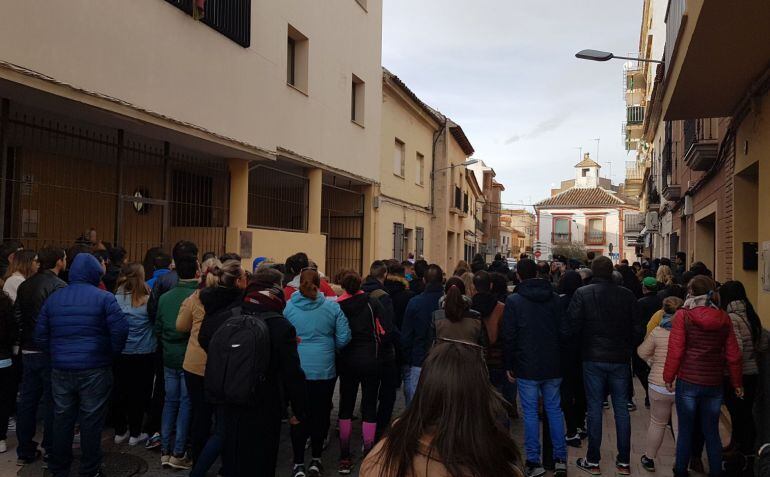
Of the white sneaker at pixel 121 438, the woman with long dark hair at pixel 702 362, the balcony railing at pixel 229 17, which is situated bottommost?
the white sneaker at pixel 121 438

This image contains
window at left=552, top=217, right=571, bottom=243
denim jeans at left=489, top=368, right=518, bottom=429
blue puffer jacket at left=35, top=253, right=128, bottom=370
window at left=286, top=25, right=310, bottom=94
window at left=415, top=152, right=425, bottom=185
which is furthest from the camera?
window at left=552, top=217, right=571, bottom=243

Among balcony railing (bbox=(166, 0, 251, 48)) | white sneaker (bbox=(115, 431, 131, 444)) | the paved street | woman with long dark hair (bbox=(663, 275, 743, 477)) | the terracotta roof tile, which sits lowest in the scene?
the paved street

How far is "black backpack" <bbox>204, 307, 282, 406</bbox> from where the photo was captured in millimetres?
3979

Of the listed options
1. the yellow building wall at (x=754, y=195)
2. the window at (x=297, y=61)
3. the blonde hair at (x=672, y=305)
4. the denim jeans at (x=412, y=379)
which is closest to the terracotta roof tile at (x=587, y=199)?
the window at (x=297, y=61)

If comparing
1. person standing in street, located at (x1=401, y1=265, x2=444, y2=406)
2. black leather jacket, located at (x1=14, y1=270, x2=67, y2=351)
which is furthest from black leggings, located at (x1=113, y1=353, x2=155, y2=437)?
person standing in street, located at (x1=401, y1=265, x2=444, y2=406)

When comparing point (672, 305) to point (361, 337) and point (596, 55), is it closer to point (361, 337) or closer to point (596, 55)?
point (361, 337)

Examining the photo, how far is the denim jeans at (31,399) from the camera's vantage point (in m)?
5.30

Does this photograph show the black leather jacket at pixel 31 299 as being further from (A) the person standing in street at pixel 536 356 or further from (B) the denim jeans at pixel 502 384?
(B) the denim jeans at pixel 502 384

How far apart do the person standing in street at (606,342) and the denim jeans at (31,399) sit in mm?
4730

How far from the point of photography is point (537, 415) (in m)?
5.38

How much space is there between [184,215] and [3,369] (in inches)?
255

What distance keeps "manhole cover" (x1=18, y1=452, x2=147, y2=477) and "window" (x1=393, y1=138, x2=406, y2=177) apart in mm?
14162

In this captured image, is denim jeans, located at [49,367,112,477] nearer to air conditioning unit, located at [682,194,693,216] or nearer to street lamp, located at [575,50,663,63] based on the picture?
street lamp, located at [575,50,663,63]

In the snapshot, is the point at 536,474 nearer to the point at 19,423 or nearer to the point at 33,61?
the point at 19,423
